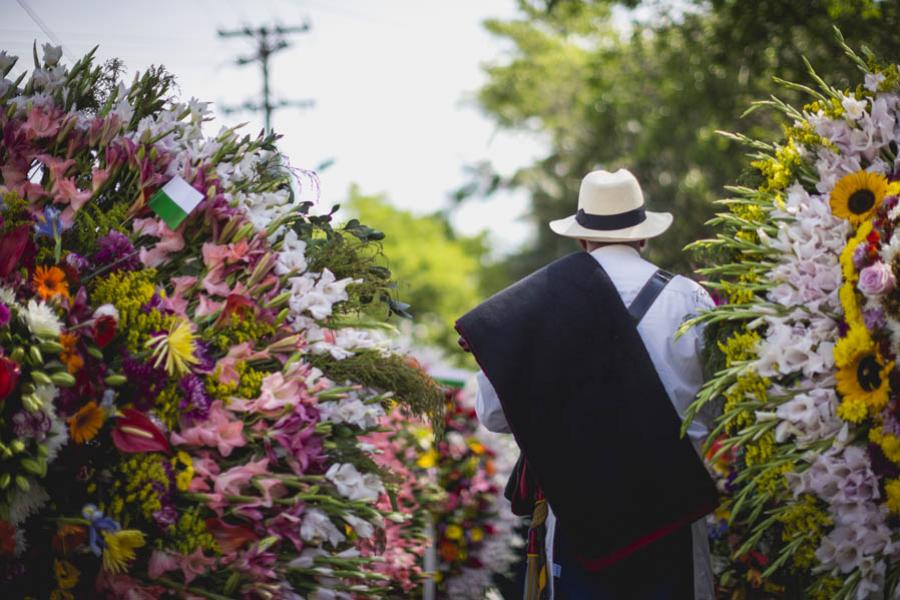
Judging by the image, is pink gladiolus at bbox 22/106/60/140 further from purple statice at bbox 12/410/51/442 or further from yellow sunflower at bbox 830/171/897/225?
yellow sunflower at bbox 830/171/897/225

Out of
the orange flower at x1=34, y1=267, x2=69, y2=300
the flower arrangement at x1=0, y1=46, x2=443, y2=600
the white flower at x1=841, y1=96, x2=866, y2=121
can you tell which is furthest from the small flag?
the white flower at x1=841, y1=96, x2=866, y2=121

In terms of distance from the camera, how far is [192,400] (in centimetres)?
282

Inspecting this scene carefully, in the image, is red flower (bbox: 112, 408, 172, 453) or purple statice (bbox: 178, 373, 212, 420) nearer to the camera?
red flower (bbox: 112, 408, 172, 453)

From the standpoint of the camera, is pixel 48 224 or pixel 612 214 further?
pixel 612 214

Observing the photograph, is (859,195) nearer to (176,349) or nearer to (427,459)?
(176,349)

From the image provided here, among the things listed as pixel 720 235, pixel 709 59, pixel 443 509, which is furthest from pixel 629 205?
pixel 709 59

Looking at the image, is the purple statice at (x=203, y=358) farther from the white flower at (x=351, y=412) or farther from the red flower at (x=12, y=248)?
the red flower at (x=12, y=248)

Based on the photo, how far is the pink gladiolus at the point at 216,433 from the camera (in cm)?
278

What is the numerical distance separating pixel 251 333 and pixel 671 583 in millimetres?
1769

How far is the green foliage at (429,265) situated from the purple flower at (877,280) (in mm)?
38548

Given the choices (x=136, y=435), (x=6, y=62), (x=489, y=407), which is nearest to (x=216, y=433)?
(x=136, y=435)

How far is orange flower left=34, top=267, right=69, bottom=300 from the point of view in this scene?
2730mm

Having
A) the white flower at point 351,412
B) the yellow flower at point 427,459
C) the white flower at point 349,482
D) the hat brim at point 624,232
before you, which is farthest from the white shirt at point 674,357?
the yellow flower at point 427,459

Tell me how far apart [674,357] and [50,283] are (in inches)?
86.6
